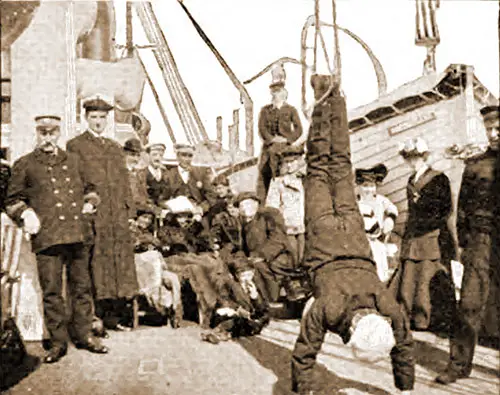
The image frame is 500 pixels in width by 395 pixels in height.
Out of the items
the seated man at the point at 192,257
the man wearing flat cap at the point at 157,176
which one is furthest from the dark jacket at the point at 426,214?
the man wearing flat cap at the point at 157,176

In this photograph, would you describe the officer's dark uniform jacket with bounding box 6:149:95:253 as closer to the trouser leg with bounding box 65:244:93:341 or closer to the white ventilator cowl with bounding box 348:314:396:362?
the trouser leg with bounding box 65:244:93:341

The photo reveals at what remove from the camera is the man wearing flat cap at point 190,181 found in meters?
2.89

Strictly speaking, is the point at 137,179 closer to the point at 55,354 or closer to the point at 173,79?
the point at 173,79

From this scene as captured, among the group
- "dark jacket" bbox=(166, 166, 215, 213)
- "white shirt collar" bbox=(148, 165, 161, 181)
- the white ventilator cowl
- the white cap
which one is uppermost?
"white shirt collar" bbox=(148, 165, 161, 181)

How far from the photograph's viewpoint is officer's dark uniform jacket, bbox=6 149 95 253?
8.69ft

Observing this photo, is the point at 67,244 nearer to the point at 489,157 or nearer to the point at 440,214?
the point at 440,214

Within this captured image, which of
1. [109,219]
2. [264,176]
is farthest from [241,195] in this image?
[109,219]

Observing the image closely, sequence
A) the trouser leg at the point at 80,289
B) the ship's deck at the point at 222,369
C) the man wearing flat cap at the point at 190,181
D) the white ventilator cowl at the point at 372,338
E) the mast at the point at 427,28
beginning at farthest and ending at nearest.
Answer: the man wearing flat cap at the point at 190,181 → the mast at the point at 427,28 → the trouser leg at the point at 80,289 → the ship's deck at the point at 222,369 → the white ventilator cowl at the point at 372,338

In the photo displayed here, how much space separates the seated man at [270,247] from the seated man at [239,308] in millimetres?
51

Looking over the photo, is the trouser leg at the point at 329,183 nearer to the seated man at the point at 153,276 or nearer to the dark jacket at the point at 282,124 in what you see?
the dark jacket at the point at 282,124

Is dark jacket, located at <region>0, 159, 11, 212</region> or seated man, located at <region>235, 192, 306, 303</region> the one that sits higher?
dark jacket, located at <region>0, 159, 11, 212</region>

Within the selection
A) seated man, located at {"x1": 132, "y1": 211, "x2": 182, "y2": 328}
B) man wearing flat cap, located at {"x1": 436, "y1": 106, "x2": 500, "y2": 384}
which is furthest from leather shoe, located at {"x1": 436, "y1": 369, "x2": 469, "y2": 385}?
seated man, located at {"x1": 132, "y1": 211, "x2": 182, "y2": 328}

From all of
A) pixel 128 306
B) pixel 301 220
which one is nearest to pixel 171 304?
pixel 128 306

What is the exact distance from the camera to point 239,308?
9.24 feet
